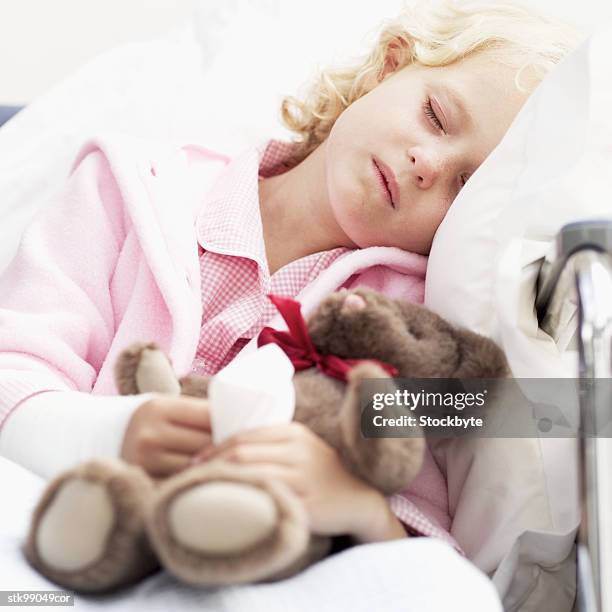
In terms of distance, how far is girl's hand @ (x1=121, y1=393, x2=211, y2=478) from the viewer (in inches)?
23.5

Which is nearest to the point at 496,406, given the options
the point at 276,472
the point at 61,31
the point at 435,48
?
the point at 276,472

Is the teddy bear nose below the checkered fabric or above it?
above

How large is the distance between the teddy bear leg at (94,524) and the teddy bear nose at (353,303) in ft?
0.77

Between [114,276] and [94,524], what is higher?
[94,524]

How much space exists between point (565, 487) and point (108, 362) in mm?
455

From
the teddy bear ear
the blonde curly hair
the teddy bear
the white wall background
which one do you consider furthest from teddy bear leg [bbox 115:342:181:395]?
the white wall background

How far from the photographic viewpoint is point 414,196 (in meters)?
0.98

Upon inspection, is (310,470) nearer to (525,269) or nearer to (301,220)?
(525,269)

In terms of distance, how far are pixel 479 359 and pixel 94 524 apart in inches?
13.7

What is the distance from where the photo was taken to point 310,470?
1.91 feet

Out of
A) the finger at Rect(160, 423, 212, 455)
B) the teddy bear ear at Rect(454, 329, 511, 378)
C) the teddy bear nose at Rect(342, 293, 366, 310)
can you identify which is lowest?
the teddy bear ear at Rect(454, 329, 511, 378)

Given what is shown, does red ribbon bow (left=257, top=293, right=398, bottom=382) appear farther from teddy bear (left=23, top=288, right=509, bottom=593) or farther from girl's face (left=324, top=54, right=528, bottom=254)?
girl's face (left=324, top=54, right=528, bottom=254)

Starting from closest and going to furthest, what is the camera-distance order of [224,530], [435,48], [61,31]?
[224,530], [435,48], [61,31]

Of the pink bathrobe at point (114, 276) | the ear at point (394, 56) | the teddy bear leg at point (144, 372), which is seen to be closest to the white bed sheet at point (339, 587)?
the teddy bear leg at point (144, 372)
